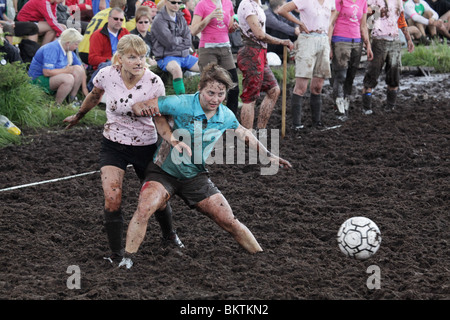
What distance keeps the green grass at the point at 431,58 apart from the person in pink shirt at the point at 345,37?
5.29m

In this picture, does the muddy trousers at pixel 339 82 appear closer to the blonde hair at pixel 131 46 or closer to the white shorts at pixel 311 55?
the white shorts at pixel 311 55

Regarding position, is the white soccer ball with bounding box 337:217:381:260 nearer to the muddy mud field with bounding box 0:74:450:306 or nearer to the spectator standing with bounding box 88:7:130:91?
the muddy mud field with bounding box 0:74:450:306

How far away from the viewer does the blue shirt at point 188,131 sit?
18.6 feet

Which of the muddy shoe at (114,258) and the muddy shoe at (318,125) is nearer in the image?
the muddy shoe at (114,258)

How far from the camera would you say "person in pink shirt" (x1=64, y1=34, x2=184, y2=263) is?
18.6 feet

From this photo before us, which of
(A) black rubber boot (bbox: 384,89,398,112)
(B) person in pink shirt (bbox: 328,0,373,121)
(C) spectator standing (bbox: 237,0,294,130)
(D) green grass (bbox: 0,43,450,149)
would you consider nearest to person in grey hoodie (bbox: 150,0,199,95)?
(D) green grass (bbox: 0,43,450,149)

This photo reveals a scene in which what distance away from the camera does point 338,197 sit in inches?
303

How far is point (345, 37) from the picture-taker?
11406 mm

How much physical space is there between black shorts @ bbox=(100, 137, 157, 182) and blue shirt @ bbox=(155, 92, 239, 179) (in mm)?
168

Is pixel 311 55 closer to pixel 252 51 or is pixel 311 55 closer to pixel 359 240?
pixel 252 51

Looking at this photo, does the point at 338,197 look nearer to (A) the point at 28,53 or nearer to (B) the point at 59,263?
(B) the point at 59,263

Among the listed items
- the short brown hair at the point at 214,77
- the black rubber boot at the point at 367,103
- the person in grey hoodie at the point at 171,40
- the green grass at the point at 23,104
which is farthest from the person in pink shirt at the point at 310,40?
the short brown hair at the point at 214,77

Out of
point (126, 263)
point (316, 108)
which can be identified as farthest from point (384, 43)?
point (126, 263)

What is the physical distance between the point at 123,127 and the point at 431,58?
40.7 feet
